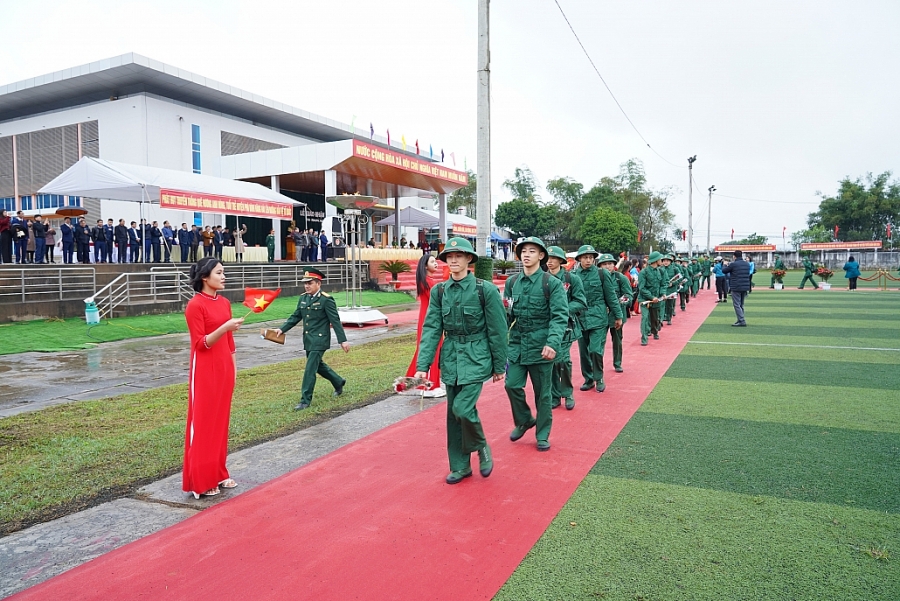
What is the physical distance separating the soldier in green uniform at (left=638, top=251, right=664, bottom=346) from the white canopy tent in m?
14.7

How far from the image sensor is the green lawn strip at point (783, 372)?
27.3ft

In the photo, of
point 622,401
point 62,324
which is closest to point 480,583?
point 622,401

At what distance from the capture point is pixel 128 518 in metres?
4.23

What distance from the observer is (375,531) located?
12.9ft

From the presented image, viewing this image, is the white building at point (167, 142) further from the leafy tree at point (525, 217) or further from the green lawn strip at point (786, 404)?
the leafy tree at point (525, 217)

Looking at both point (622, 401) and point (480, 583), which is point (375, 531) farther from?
point (622, 401)

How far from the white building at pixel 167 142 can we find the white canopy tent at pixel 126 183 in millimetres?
5467

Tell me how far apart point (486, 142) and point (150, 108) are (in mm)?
23450

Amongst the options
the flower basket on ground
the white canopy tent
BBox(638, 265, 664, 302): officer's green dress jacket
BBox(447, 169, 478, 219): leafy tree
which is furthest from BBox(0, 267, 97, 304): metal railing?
BBox(447, 169, 478, 219): leafy tree

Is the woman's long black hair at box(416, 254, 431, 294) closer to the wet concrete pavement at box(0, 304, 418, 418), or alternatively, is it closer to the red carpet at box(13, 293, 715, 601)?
the red carpet at box(13, 293, 715, 601)

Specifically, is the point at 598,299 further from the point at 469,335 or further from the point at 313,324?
the point at 469,335

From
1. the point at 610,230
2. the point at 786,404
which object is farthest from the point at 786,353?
the point at 610,230

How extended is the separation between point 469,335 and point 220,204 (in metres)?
18.4

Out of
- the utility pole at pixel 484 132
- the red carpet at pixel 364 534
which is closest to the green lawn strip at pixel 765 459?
the red carpet at pixel 364 534
